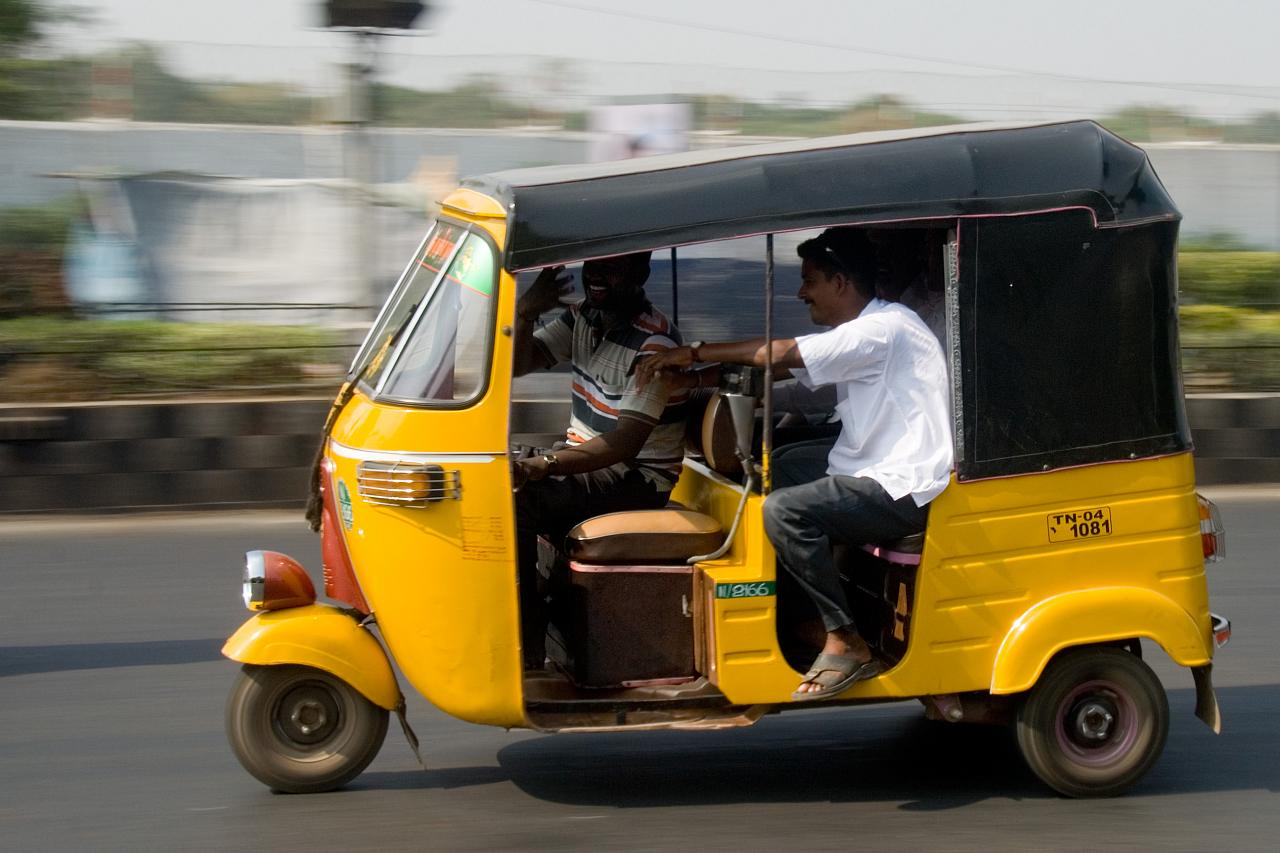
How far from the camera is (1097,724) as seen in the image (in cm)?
496

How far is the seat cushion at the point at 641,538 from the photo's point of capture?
190 inches

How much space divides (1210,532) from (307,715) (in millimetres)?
2935

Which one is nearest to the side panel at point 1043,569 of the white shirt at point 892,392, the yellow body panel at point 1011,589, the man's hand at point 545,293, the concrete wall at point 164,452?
the yellow body panel at point 1011,589

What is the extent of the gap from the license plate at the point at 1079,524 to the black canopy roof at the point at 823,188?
0.89 meters

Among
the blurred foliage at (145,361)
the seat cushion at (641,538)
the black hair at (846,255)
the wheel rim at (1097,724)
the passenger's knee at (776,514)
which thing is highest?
the black hair at (846,255)

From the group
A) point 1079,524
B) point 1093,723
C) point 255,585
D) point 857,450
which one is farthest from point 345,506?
point 1093,723

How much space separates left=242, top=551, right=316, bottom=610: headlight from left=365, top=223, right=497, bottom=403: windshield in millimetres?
633

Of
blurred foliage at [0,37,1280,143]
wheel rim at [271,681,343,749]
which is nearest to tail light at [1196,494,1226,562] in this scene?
wheel rim at [271,681,343,749]

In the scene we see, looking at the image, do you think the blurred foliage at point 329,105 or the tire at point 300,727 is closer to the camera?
the tire at point 300,727

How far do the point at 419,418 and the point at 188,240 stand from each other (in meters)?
7.19

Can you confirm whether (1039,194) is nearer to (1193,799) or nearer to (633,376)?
(633,376)

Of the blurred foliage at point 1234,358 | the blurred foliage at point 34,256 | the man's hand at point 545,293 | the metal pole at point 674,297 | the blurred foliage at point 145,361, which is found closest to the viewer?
the man's hand at point 545,293

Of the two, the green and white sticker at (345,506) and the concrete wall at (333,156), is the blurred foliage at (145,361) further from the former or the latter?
the green and white sticker at (345,506)

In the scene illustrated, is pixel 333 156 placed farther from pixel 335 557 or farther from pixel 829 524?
pixel 829 524
